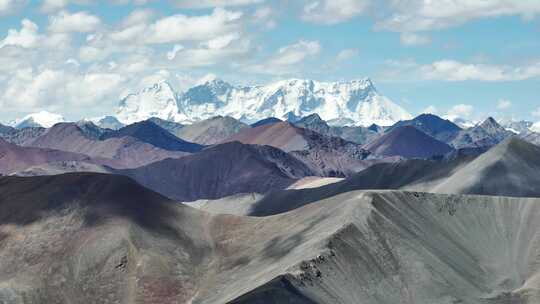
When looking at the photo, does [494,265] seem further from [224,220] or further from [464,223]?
[224,220]

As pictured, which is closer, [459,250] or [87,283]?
[87,283]

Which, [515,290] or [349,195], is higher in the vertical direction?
[349,195]

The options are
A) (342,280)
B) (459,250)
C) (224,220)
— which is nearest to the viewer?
(342,280)

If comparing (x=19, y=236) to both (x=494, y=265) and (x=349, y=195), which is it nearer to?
(x=349, y=195)

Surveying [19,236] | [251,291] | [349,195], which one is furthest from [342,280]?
[19,236]

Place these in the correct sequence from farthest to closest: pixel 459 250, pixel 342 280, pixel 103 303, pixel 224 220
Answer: pixel 224 220 < pixel 459 250 < pixel 103 303 < pixel 342 280

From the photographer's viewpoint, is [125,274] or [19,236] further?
[19,236]

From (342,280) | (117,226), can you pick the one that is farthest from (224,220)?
(342,280)
